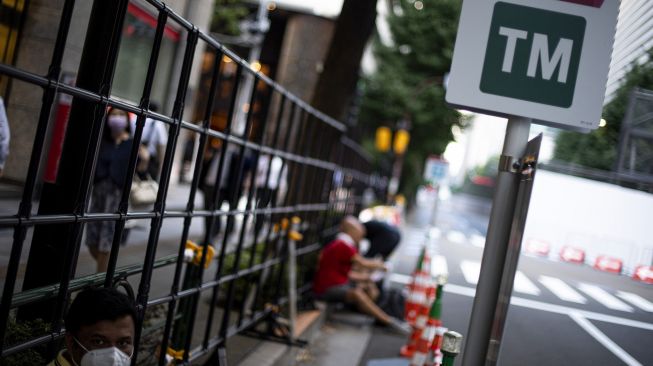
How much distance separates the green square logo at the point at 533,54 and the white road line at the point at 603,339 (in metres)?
1.02

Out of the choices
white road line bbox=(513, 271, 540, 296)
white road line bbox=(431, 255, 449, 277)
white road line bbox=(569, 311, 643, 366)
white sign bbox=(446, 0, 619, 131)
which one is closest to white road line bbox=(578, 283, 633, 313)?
white road line bbox=(569, 311, 643, 366)

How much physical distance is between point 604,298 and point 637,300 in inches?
6.8

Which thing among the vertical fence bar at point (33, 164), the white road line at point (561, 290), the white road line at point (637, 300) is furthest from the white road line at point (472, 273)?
the vertical fence bar at point (33, 164)

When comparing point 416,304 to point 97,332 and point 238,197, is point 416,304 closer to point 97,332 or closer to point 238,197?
Answer: point 238,197

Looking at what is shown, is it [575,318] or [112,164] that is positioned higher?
[112,164]

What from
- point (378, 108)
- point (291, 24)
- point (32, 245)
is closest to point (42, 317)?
point (32, 245)

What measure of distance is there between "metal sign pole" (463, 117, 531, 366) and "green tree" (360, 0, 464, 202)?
31.8 m

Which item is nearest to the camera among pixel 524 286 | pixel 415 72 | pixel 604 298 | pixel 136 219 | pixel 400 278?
pixel 604 298

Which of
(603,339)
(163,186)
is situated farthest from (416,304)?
(603,339)

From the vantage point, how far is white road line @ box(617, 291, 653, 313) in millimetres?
3084

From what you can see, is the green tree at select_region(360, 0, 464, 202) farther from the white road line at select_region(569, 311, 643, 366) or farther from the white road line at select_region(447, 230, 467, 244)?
the white road line at select_region(569, 311, 643, 366)

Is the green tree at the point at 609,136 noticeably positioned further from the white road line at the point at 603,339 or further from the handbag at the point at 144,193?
the handbag at the point at 144,193

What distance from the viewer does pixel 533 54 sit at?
9.95 ft

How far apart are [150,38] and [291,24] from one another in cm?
2577
